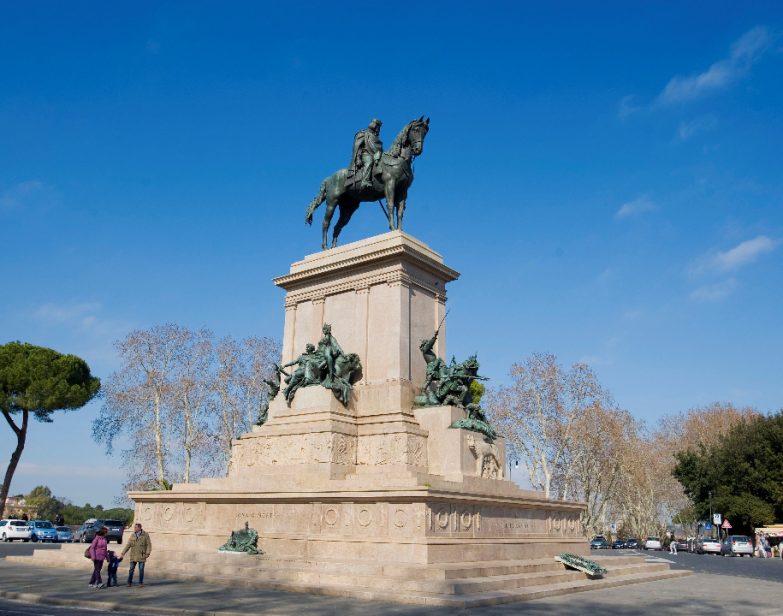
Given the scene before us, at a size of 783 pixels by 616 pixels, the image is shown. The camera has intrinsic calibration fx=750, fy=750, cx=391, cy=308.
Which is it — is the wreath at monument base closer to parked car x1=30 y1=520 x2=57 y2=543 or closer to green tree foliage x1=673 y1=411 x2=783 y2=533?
parked car x1=30 y1=520 x2=57 y2=543

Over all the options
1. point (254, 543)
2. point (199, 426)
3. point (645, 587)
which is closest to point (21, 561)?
point (254, 543)

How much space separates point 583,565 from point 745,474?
41.3 meters

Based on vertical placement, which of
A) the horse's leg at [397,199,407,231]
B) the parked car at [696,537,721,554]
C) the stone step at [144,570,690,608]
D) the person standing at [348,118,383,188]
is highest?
the person standing at [348,118,383,188]

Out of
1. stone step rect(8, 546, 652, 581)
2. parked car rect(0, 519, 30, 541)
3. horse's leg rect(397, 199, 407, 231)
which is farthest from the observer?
parked car rect(0, 519, 30, 541)

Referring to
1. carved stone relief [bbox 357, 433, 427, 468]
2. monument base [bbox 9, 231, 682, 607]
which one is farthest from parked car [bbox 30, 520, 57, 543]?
carved stone relief [bbox 357, 433, 427, 468]

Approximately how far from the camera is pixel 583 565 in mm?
18188

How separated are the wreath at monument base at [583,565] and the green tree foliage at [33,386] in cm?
3739

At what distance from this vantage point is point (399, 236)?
846 inches

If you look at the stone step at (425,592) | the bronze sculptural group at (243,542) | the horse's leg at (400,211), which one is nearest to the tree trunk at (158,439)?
the horse's leg at (400,211)

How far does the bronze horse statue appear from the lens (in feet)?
74.8

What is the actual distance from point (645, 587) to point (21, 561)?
16297 mm

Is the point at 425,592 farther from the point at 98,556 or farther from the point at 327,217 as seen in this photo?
the point at 327,217

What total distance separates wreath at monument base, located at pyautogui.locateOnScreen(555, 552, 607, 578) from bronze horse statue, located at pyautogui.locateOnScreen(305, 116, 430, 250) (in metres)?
10.5

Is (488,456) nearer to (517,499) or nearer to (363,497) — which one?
(517,499)
